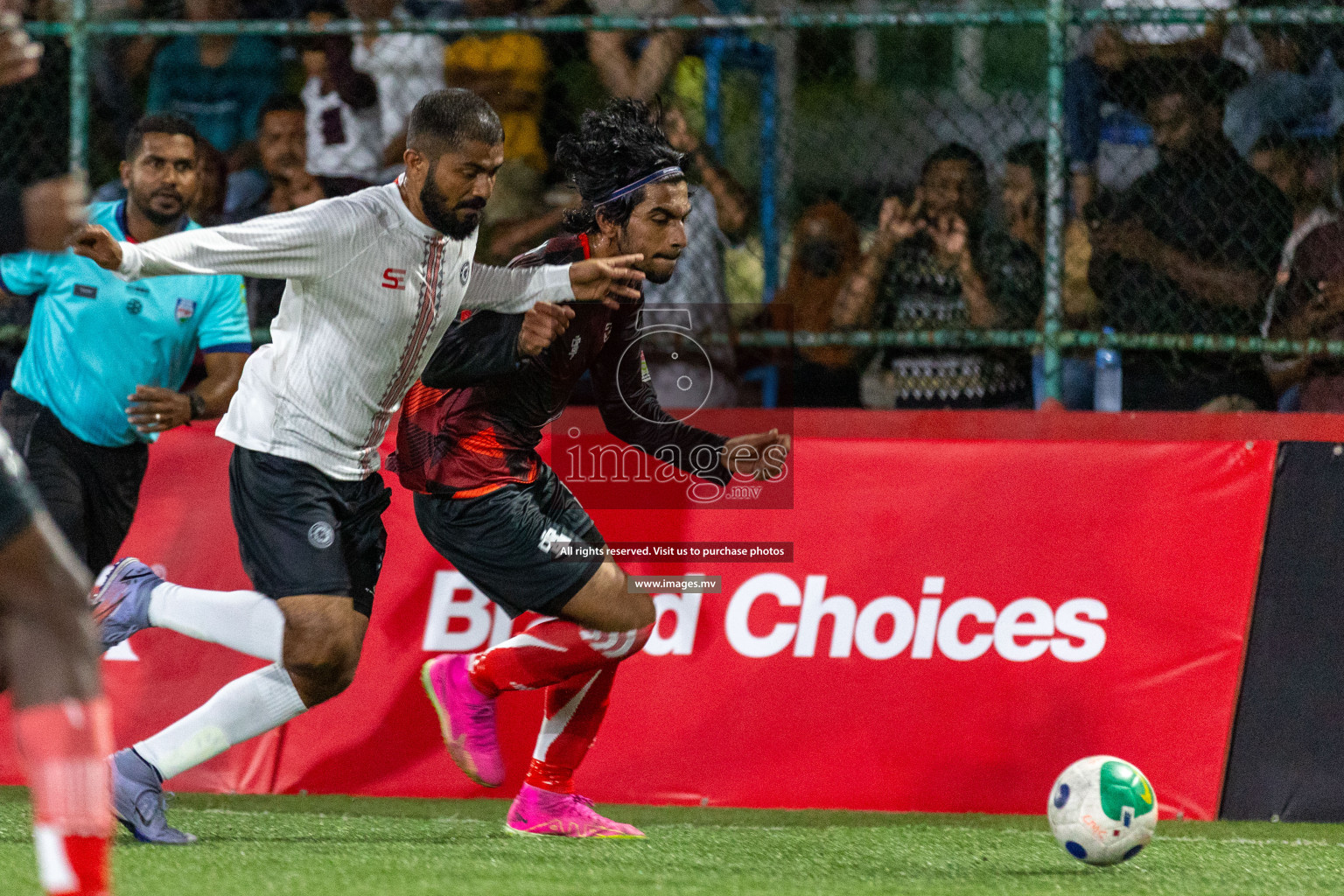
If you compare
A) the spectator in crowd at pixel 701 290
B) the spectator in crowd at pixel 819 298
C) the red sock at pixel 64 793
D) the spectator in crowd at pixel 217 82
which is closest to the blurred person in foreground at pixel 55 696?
the red sock at pixel 64 793

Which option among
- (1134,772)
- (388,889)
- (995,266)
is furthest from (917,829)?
(995,266)

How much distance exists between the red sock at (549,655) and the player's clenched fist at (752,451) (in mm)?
606

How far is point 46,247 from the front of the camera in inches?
138

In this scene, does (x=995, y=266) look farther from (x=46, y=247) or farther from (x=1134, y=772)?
(x=46, y=247)

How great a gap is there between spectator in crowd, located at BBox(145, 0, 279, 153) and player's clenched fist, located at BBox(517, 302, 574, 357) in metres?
3.55

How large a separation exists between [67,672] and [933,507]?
3.78 m

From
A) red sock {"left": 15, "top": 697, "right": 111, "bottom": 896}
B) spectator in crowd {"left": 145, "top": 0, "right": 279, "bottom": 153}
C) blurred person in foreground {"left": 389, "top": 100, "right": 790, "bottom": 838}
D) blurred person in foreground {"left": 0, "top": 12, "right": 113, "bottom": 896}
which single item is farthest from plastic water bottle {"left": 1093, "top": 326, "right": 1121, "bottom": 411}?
red sock {"left": 15, "top": 697, "right": 111, "bottom": 896}

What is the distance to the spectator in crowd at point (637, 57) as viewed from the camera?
7.16 metres

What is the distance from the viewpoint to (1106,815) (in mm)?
4590

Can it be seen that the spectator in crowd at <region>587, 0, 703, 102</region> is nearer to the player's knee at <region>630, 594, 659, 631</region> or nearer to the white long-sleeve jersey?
the white long-sleeve jersey

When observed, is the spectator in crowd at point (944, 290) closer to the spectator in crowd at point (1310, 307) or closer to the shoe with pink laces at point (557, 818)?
the spectator in crowd at point (1310, 307)

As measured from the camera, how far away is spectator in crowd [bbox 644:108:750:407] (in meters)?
6.81

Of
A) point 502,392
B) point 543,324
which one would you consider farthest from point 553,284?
point 502,392

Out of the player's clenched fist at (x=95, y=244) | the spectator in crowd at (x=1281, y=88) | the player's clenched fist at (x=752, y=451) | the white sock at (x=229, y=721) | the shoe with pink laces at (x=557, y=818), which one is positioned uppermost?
the spectator in crowd at (x=1281, y=88)
